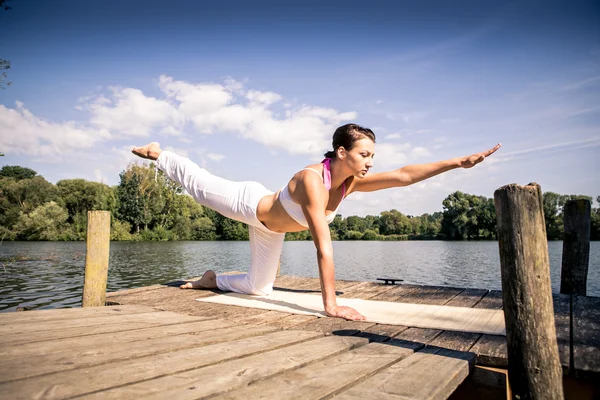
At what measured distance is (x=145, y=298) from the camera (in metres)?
4.80

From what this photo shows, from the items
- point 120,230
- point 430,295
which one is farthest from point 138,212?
point 430,295

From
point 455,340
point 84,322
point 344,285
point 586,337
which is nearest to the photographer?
point 586,337

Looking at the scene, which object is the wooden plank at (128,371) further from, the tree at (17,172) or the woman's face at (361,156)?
the tree at (17,172)

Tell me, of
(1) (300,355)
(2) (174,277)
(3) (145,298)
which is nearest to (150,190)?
(2) (174,277)

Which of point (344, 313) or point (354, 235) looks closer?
point (344, 313)

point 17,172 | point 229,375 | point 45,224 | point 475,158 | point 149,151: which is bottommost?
point 229,375

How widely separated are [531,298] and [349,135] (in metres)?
2.26

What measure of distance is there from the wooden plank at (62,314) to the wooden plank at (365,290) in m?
2.41

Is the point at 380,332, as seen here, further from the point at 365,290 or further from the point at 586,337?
the point at 365,290

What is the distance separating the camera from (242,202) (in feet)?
14.5

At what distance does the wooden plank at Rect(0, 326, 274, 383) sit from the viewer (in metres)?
1.84

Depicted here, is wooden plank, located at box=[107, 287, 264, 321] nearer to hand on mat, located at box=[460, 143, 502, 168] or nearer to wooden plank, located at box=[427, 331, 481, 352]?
wooden plank, located at box=[427, 331, 481, 352]

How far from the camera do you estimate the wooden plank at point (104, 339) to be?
2158mm

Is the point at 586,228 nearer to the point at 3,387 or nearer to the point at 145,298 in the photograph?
the point at 145,298
